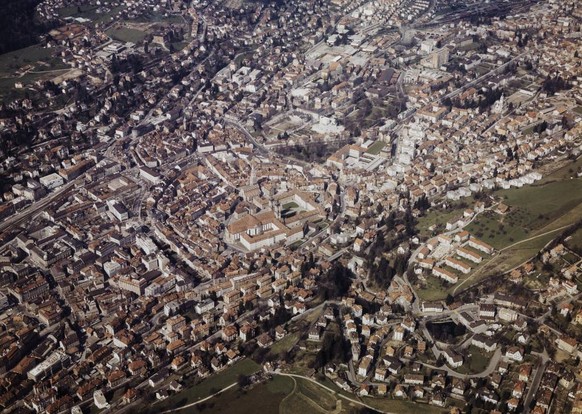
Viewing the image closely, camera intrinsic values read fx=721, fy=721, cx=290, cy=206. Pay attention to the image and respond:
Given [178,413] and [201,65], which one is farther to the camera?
[201,65]

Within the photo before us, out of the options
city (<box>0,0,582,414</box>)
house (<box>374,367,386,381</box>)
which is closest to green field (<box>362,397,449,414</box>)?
city (<box>0,0,582,414</box>)

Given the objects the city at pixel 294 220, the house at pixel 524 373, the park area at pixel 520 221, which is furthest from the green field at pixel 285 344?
the house at pixel 524 373

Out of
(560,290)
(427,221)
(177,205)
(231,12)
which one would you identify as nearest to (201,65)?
(231,12)

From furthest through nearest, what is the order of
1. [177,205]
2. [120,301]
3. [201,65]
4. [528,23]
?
[528,23] → [201,65] → [177,205] → [120,301]

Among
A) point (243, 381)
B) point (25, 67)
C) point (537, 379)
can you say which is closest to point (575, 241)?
point (537, 379)

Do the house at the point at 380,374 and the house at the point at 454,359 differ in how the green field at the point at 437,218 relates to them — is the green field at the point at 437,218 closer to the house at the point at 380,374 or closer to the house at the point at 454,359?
the house at the point at 454,359

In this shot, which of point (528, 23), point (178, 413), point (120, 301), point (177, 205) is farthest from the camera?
point (528, 23)

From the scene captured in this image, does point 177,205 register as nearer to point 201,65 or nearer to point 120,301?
point 120,301
